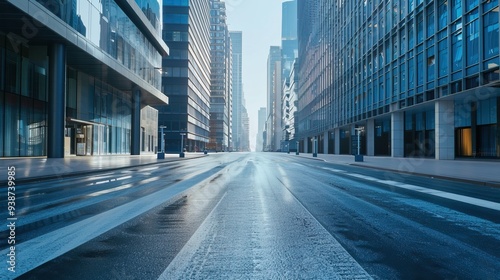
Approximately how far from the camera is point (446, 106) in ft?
95.7

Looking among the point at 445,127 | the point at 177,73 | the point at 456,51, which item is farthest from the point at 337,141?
the point at 177,73

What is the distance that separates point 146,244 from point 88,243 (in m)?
0.76

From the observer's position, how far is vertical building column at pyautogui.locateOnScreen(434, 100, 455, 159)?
1146 inches

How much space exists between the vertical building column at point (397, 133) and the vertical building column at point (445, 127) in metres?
7.23

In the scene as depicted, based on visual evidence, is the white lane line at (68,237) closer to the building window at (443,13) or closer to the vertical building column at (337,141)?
the building window at (443,13)

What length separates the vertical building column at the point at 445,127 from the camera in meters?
29.1

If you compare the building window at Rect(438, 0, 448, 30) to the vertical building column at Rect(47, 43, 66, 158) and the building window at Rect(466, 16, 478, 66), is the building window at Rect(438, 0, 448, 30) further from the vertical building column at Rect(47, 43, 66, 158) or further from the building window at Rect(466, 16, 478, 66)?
the vertical building column at Rect(47, 43, 66, 158)

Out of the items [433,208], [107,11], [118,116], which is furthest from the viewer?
[118,116]

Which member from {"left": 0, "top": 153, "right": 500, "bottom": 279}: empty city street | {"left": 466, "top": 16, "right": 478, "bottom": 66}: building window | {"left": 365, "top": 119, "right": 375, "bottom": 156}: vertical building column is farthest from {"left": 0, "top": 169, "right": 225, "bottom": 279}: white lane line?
{"left": 365, "top": 119, "right": 375, "bottom": 156}: vertical building column

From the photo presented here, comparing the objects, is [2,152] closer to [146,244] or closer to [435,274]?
[146,244]

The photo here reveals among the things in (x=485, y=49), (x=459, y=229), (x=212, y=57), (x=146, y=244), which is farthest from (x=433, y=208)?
(x=212, y=57)

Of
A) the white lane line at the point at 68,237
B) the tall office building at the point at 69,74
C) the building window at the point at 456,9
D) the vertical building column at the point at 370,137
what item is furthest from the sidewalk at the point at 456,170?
the tall office building at the point at 69,74

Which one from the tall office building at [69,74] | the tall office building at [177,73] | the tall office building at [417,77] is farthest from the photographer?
the tall office building at [177,73]

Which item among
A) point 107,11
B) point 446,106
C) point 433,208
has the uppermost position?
point 107,11
